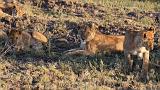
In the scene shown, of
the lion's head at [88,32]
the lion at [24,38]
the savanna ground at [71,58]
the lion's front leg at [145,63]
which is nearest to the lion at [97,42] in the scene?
the lion's head at [88,32]

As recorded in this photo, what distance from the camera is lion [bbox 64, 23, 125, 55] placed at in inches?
499

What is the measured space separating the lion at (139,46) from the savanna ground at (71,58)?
19 cm

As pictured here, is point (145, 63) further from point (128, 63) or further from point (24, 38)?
point (24, 38)

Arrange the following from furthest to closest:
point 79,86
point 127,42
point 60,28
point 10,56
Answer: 1. point 60,28
2. point 10,56
3. point 127,42
4. point 79,86

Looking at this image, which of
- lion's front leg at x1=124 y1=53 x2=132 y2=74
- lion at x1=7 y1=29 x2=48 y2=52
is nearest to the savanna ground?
lion's front leg at x1=124 y1=53 x2=132 y2=74

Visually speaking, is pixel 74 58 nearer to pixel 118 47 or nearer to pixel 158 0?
pixel 118 47

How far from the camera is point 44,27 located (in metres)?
14.4

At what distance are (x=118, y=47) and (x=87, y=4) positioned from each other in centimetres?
496

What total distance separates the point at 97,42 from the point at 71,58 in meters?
1.28

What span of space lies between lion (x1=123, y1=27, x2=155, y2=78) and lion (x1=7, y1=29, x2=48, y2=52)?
2786 mm

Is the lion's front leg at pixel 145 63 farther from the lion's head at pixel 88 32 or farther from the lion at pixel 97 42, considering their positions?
the lion's head at pixel 88 32

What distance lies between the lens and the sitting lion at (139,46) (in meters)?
10.8

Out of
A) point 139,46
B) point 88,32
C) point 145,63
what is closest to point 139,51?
point 139,46

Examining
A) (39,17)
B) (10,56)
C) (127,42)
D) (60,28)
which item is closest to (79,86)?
(127,42)
